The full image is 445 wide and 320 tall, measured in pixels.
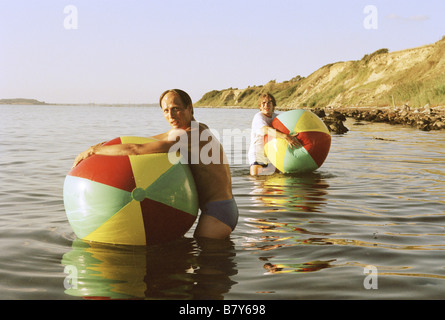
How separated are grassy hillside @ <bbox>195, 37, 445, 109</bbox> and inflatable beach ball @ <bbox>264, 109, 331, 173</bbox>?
33828 millimetres

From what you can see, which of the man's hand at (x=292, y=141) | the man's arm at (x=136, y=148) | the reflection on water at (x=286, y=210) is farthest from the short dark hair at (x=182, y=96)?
the man's hand at (x=292, y=141)

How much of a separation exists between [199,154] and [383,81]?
248 feet

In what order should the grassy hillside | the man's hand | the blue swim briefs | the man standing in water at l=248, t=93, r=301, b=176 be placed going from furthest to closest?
the grassy hillside
the man standing in water at l=248, t=93, r=301, b=176
the man's hand
the blue swim briefs

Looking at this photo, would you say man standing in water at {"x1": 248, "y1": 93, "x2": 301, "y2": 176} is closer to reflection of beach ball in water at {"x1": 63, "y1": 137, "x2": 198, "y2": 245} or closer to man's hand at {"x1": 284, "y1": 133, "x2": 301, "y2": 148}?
man's hand at {"x1": 284, "y1": 133, "x2": 301, "y2": 148}

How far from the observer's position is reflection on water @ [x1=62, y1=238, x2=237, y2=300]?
4.59 metres

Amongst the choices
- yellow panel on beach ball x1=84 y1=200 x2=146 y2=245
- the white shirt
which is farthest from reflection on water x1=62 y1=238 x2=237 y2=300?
the white shirt

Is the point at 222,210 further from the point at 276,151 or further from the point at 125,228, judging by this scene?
the point at 276,151

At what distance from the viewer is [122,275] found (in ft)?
16.5

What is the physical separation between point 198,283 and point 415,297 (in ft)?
6.51

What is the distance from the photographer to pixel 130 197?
Answer: 546 cm

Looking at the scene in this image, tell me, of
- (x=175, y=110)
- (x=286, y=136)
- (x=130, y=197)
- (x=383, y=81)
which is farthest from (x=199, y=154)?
(x=383, y=81)

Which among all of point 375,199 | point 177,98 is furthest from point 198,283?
point 375,199

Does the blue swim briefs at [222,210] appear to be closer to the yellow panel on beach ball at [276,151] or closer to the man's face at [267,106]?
the yellow panel on beach ball at [276,151]

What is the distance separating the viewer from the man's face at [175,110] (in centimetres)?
584
